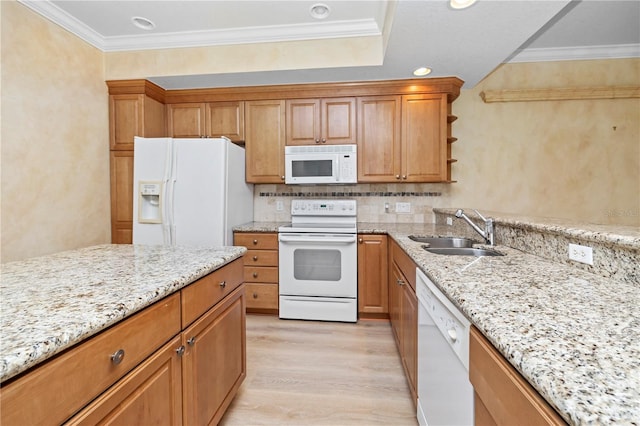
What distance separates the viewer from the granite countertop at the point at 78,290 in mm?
587

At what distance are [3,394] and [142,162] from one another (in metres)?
2.52

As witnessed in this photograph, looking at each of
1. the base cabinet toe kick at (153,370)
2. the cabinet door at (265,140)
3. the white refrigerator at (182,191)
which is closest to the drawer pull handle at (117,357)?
the base cabinet toe kick at (153,370)

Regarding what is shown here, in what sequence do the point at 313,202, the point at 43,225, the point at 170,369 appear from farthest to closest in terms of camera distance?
the point at 313,202, the point at 43,225, the point at 170,369

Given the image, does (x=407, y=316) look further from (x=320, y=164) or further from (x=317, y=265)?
(x=320, y=164)

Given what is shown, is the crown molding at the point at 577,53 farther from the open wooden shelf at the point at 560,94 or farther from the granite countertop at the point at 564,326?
the granite countertop at the point at 564,326

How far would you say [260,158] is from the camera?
310 centimetres

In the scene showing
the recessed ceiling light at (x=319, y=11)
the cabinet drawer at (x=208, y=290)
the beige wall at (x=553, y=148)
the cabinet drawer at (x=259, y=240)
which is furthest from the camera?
the beige wall at (x=553, y=148)

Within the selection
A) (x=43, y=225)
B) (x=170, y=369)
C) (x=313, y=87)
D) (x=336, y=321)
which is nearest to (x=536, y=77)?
(x=313, y=87)

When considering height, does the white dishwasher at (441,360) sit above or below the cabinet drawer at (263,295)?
above

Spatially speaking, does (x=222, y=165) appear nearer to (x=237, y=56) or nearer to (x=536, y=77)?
(x=237, y=56)

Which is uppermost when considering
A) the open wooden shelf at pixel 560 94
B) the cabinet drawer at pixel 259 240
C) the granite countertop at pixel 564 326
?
the open wooden shelf at pixel 560 94

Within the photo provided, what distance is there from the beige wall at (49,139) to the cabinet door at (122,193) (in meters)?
0.08

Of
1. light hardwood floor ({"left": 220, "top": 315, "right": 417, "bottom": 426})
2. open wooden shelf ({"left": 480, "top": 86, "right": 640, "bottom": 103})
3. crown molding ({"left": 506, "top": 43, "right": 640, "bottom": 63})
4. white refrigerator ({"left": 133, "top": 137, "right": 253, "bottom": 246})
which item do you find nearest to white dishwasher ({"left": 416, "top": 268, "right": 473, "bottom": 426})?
light hardwood floor ({"left": 220, "top": 315, "right": 417, "bottom": 426})

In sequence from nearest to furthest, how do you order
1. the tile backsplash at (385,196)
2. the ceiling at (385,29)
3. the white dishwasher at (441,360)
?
the white dishwasher at (441,360)
the ceiling at (385,29)
the tile backsplash at (385,196)
